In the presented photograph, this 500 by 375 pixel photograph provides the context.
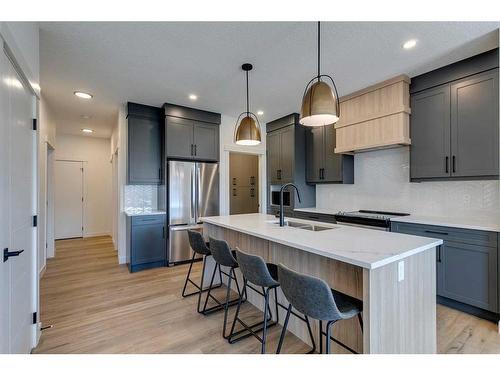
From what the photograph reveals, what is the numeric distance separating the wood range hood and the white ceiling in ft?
0.56

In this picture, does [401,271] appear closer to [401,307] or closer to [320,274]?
[401,307]

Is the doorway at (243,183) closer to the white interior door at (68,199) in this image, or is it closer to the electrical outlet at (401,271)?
the white interior door at (68,199)

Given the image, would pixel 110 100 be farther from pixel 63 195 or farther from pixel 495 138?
pixel 495 138

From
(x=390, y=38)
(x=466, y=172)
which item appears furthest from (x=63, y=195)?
(x=466, y=172)

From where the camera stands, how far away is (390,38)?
7.46 feet

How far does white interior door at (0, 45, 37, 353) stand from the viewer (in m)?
1.42

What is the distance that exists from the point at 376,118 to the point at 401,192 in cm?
112

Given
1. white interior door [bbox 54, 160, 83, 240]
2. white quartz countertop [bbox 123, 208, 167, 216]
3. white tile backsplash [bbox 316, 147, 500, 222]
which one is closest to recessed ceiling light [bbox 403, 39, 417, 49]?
white tile backsplash [bbox 316, 147, 500, 222]

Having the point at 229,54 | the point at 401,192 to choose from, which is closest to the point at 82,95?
the point at 229,54

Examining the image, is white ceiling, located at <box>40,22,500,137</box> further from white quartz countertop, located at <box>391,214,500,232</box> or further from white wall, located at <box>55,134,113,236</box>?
white wall, located at <box>55,134,113,236</box>

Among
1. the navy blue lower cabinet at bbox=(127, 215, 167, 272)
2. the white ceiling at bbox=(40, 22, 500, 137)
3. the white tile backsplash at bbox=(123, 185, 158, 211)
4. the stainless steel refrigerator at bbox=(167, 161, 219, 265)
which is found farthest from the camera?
the white tile backsplash at bbox=(123, 185, 158, 211)

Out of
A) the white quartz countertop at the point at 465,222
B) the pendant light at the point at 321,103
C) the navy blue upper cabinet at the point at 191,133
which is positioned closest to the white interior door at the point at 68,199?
the navy blue upper cabinet at the point at 191,133

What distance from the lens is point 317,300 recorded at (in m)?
1.33

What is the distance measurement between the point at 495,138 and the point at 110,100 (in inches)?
191
